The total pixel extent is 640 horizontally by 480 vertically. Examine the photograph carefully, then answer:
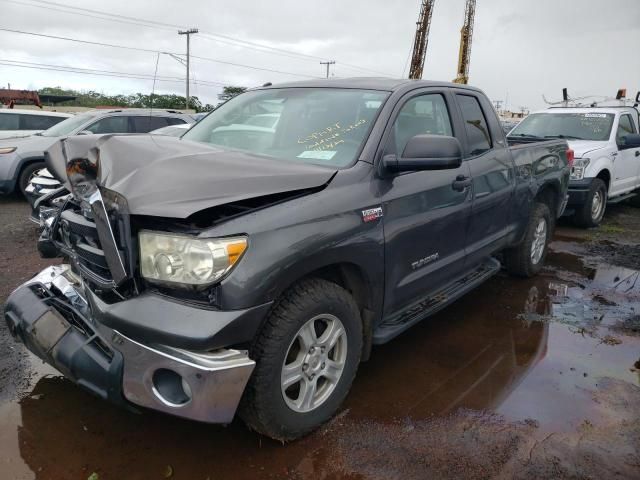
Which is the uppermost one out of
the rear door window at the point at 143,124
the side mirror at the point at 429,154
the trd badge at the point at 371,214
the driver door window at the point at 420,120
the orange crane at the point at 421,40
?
the orange crane at the point at 421,40

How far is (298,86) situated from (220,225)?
187 cm

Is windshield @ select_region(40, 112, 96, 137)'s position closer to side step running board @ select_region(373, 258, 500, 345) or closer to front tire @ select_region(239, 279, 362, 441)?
side step running board @ select_region(373, 258, 500, 345)

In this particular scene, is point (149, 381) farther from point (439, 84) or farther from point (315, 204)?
point (439, 84)

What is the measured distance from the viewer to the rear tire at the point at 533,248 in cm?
506

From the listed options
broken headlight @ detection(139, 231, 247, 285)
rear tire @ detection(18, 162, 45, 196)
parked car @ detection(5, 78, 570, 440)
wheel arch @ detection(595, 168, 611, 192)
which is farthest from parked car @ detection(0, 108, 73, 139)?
wheel arch @ detection(595, 168, 611, 192)

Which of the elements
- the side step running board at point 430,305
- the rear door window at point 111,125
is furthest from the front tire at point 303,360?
the rear door window at point 111,125

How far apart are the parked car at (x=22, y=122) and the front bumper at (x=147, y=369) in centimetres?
920

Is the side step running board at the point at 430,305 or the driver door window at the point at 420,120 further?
the driver door window at the point at 420,120

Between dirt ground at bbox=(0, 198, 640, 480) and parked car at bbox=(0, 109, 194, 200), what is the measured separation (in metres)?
6.13

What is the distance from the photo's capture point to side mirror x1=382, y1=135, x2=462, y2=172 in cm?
282

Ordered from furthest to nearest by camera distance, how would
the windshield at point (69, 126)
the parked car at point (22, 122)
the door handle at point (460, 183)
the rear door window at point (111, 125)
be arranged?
the parked car at point (22, 122)
the rear door window at point (111, 125)
the windshield at point (69, 126)
the door handle at point (460, 183)

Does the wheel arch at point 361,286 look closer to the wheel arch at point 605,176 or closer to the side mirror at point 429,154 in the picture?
the side mirror at point 429,154

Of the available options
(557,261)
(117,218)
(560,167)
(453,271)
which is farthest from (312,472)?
(557,261)

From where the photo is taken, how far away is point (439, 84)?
12.4 feet
